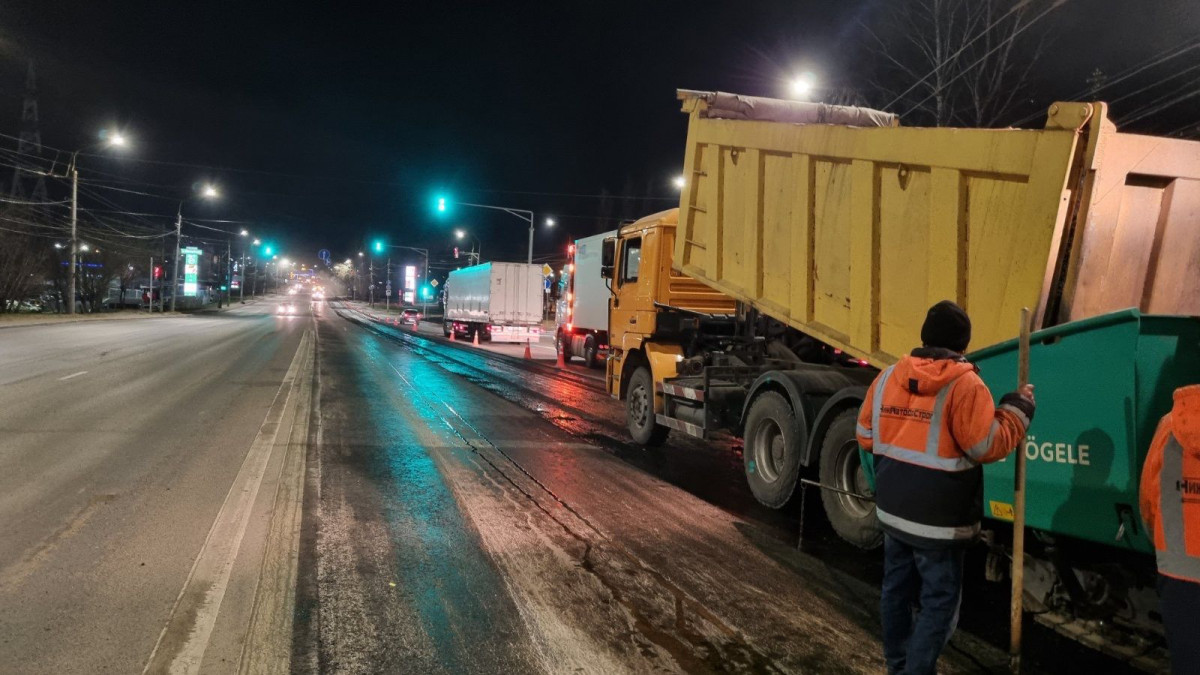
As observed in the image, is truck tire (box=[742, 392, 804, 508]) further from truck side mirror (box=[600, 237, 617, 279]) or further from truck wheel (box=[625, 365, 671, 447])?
truck side mirror (box=[600, 237, 617, 279])

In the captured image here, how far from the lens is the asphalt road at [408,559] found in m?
3.85

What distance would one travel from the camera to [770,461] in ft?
22.9

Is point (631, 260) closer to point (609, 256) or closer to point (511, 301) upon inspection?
point (609, 256)

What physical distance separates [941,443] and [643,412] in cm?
681

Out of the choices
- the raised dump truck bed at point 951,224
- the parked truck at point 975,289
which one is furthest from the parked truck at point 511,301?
the raised dump truck bed at point 951,224

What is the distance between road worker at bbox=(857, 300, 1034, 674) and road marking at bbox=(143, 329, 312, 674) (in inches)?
129

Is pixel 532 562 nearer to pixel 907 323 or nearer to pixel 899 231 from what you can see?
pixel 907 323

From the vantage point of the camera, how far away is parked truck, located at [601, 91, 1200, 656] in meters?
3.33

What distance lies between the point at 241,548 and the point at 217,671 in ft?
6.09

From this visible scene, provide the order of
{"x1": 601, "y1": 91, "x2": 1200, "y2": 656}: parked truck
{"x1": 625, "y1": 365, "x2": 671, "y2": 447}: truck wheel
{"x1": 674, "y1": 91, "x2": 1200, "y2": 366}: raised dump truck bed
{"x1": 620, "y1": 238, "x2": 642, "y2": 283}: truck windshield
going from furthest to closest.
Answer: {"x1": 620, "y1": 238, "x2": 642, "y2": 283}: truck windshield < {"x1": 625, "y1": 365, "x2": 671, "y2": 447}: truck wheel < {"x1": 674, "y1": 91, "x2": 1200, "y2": 366}: raised dump truck bed < {"x1": 601, "y1": 91, "x2": 1200, "y2": 656}: parked truck

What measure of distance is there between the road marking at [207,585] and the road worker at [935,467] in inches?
129

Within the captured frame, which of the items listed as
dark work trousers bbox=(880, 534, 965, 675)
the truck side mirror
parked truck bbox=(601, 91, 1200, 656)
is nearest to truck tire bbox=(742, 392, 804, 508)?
parked truck bbox=(601, 91, 1200, 656)

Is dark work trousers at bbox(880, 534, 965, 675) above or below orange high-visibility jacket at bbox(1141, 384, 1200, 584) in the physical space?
below

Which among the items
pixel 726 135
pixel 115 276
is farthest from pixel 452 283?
pixel 726 135
